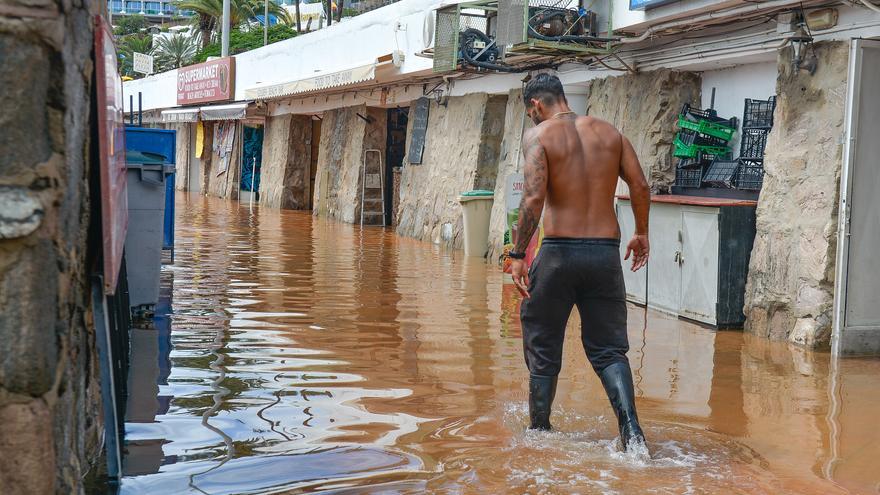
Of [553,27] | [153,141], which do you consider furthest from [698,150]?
[153,141]

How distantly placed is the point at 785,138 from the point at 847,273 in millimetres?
1438

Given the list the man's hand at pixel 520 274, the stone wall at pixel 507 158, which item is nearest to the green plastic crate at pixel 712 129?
the stone wall at pixel 507 158

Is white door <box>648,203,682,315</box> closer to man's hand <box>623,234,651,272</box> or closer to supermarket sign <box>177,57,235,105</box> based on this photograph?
man's hand <box>623,234,651,272</box>

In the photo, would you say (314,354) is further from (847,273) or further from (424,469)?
(847,273)

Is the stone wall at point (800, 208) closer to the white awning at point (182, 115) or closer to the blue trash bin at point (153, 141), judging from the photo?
the blue trash bin at point (153, 141)

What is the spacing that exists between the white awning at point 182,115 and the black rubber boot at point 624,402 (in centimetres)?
2883

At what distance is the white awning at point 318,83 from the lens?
1903 centimetres

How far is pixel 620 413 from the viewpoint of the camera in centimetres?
495

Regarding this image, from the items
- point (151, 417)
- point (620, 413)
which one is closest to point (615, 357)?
point (620, 413)

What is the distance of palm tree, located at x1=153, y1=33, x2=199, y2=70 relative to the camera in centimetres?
6538

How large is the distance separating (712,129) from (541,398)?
21.2 ft

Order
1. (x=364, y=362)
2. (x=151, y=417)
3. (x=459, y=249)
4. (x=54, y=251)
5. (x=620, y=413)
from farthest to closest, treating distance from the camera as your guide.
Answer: (x=459, y=249), (x=364, y=362), (x=151, y=417), (x=620, y=413), (x=54, y=251)

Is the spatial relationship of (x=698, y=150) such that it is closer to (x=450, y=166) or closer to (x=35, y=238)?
(x=450, y=166)

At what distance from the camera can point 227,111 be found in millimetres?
29062
